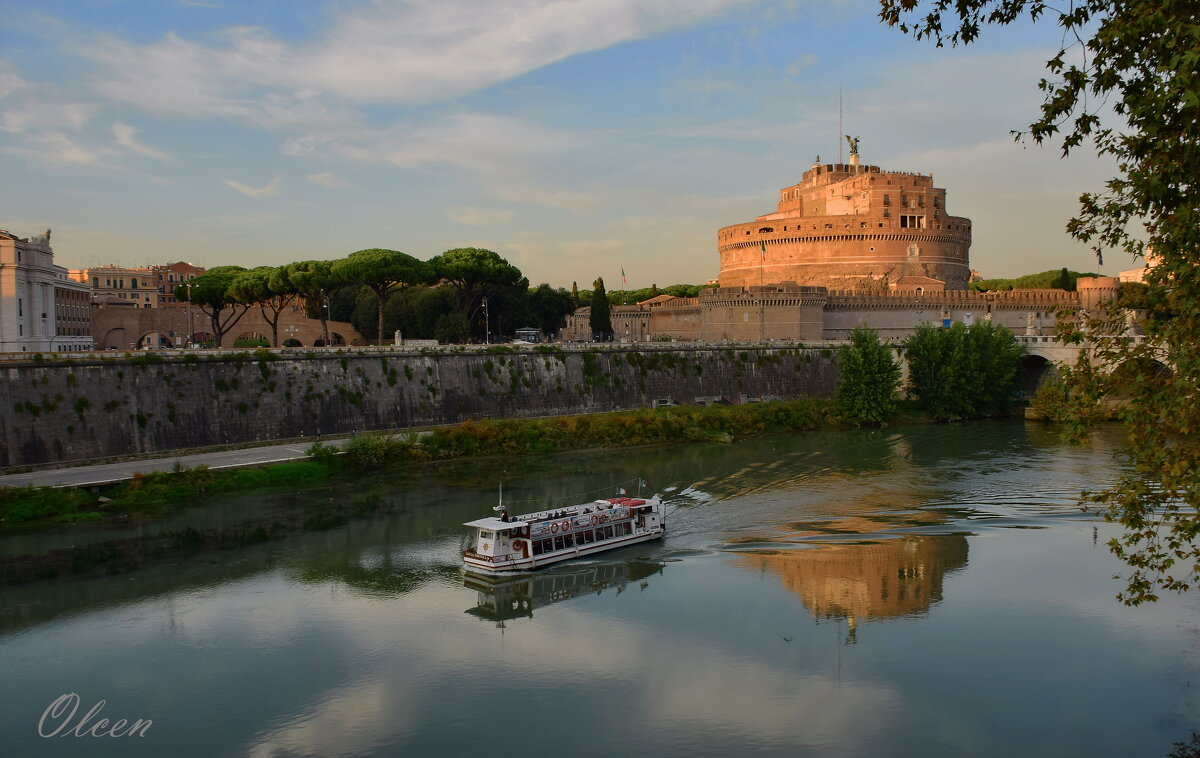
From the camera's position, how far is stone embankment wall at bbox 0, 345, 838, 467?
22.0m

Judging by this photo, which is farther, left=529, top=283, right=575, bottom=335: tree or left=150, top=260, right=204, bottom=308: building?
left=150, top=260, right=204, bottom=308: building

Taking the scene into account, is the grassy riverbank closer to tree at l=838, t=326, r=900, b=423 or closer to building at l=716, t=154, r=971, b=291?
tree at l=838, t=326, r=900, b=423

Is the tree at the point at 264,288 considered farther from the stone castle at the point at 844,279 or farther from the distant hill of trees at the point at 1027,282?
the distant hill of trees at the point at 1027,282

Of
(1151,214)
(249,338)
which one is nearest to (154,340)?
(249,338)

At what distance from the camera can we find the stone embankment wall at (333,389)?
22.0 meters

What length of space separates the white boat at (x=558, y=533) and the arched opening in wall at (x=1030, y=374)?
89.9 feet

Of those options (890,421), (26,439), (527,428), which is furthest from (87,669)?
(890,421)

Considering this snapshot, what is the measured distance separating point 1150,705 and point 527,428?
62.8ft

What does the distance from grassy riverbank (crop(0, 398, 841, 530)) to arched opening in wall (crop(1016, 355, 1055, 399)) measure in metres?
11.5

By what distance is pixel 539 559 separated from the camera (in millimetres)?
16328

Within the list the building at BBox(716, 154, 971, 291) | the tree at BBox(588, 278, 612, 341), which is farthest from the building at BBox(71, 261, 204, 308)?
the building at BBox(716, 154, 971, 291)

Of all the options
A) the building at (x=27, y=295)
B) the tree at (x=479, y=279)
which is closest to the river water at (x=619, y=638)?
the building at (x=27, y=295)

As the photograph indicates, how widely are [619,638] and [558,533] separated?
395 centimetres

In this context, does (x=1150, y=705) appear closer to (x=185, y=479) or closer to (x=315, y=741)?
(x=315, y=741)
